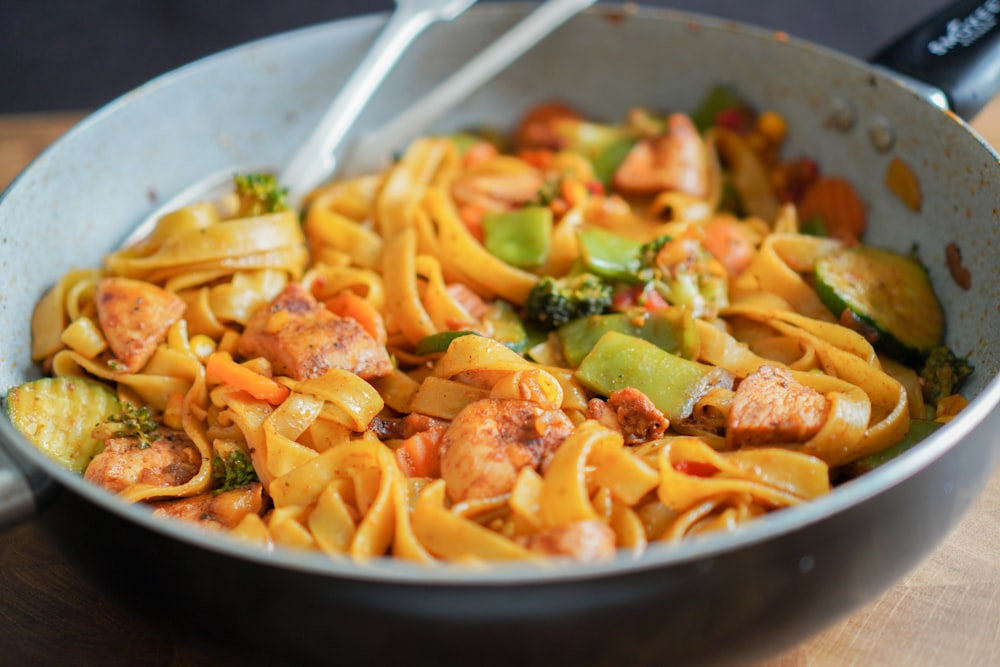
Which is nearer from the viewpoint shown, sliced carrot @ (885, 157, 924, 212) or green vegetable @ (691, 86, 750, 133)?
sliced carrot @ (885, 157, 924, 212)

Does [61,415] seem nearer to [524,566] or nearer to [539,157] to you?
[524,566]

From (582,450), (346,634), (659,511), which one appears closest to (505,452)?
(582,450)

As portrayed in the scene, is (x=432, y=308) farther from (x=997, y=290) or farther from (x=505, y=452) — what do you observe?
(x=997, y=290)

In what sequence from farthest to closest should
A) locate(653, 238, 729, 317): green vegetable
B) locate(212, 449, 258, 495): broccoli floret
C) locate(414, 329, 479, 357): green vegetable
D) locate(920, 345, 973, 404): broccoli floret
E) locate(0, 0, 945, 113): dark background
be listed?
locate(0, 0, 945, 113): dark background
locate(653, 238, 729, 317): green vegetable
locate(414, 329, 479, 357): green vegetable
locate(920, 345, 973, 404): broccoli floret
locate(212, 449, 258, 495): broccoli floret

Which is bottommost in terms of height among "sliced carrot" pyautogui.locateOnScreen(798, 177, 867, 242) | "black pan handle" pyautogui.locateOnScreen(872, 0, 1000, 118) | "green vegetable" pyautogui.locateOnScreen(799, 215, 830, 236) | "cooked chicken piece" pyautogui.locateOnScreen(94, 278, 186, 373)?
"cooked chicken piece" pyautogui.locateOnScreen(94, 278, 186, 373)

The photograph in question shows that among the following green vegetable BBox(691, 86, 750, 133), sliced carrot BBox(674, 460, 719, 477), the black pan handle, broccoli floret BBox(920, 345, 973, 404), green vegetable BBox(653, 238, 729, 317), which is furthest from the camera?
green vegetable BBox(691, 86, 750, 133)

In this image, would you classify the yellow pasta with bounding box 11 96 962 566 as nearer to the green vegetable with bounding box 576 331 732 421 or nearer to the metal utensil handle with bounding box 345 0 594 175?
the green vegetable with bounding box 576 331 732 421

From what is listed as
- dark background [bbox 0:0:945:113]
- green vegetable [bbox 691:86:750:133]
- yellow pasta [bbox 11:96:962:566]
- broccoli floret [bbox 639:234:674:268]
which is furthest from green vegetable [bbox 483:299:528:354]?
dark background [bbox 0:0:945:113]

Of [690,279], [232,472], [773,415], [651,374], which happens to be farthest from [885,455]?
[232,472]
